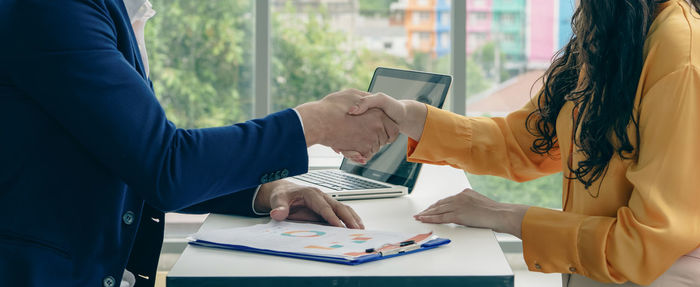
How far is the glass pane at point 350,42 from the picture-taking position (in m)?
3.88

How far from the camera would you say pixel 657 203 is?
1227 millimetres

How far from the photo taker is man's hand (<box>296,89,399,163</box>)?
132cm

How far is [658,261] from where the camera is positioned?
126 centimetres

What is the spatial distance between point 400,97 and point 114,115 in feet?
3.08

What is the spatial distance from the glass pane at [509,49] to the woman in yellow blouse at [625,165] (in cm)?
234

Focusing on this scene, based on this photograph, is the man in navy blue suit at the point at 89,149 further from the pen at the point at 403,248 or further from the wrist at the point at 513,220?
the wrist at the point at 513,220

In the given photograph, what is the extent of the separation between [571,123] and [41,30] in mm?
1099

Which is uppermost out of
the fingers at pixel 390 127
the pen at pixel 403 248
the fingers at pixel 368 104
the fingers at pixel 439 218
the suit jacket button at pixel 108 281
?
the fingers at pixel 368 104

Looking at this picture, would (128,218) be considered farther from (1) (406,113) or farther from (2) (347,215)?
(1) (406,113)

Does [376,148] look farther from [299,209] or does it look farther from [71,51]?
[71,51]

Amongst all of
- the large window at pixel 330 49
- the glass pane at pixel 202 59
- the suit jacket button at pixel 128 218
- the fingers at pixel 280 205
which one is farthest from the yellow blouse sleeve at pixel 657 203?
the glass pane at pixel 202 59

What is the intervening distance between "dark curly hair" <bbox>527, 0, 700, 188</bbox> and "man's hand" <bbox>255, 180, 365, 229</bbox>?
488mm

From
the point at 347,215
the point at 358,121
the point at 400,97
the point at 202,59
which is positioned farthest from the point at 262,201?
the point at 202,59

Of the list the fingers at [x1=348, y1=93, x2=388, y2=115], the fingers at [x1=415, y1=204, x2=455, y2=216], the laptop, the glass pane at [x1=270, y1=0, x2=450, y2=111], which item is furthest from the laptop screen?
the glass pane at [x1=270, y1=0, x2=450, y2=111]
